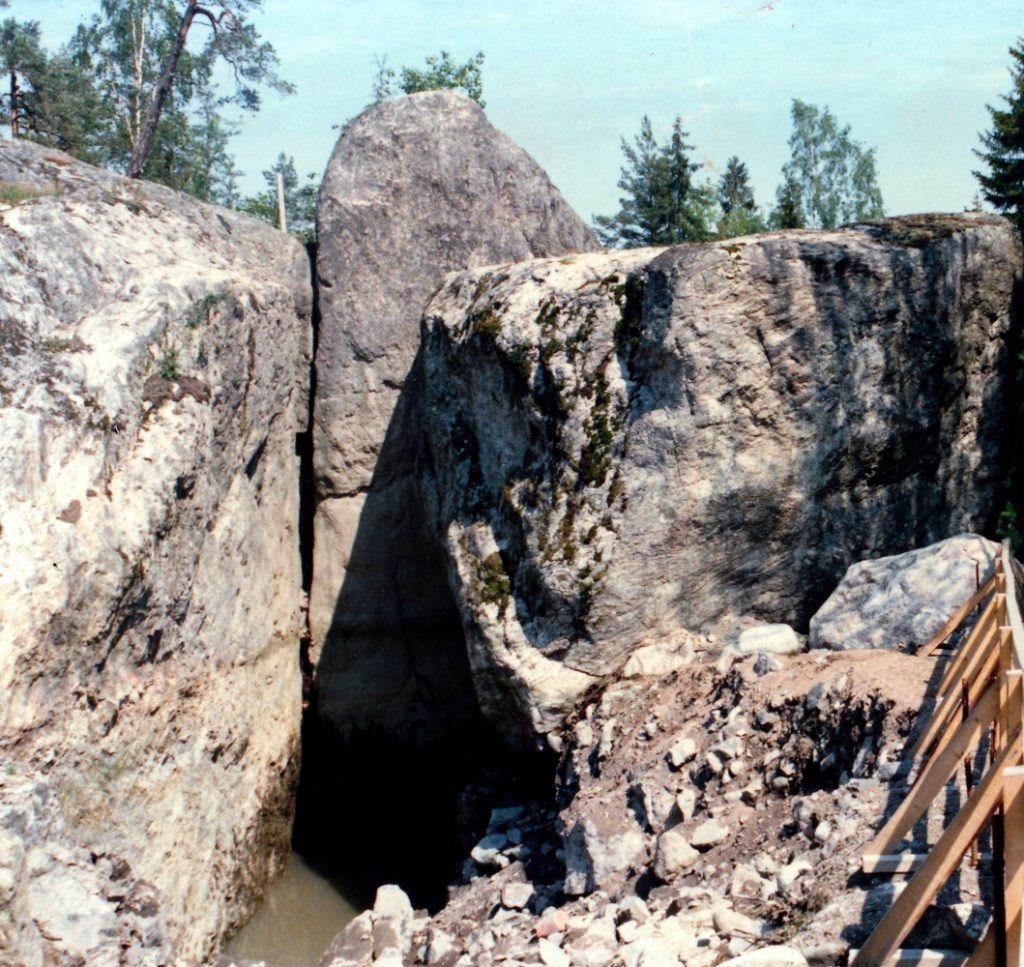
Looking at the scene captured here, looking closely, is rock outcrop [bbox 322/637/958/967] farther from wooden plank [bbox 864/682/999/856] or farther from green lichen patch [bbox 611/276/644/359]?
green lichen patch [bbox 611/276/644/359]

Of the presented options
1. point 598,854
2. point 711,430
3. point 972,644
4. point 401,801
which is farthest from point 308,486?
point 972,644

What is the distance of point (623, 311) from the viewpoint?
378 inches

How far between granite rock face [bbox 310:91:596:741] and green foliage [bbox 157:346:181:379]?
381 centimetres

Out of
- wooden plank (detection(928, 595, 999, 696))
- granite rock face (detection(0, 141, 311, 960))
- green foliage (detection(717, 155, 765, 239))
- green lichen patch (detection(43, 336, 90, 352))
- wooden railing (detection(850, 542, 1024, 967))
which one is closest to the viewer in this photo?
wooden railing (detection(850, 542, 1024, 967))

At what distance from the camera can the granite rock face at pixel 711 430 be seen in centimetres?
934

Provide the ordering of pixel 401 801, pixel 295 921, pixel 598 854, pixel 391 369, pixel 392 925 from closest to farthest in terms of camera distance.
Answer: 1. pixel 598 854
2. pixel 392 925
3. pixel 295 921
4. pixel 391 369
5. pixel 401 801

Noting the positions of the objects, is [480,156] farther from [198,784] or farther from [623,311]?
[198,784]

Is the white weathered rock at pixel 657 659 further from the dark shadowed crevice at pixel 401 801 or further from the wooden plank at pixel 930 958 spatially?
the wooden plank at pixel 930 958

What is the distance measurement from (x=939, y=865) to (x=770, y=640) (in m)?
4.79

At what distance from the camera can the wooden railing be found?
4.16 m

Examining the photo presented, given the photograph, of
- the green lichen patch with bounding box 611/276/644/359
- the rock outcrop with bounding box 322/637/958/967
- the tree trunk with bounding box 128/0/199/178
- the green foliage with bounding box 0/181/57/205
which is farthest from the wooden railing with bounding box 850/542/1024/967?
the tree trunk with bounding box 128/0/199/178

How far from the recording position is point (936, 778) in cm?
541

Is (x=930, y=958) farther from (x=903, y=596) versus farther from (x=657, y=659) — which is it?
(x=657, y=659)

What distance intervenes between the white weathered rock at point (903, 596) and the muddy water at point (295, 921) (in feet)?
15.6
